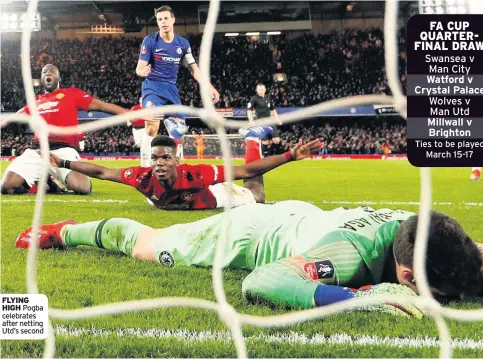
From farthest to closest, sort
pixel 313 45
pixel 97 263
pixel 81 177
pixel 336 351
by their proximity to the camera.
A: pixel 81 177 → pixel 97 263 → pixel 313 45 → pixel 336 351

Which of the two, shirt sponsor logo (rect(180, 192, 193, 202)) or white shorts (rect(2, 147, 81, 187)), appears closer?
white shorts (rect(2, 147, 81, 187))

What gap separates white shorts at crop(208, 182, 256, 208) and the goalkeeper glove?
11.0 inches

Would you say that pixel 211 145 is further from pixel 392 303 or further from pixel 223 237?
pixel 392 303

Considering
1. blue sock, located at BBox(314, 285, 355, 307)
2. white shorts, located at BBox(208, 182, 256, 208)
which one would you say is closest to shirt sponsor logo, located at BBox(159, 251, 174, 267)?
white shorts, located at BBox(208, 182, 256, 208)

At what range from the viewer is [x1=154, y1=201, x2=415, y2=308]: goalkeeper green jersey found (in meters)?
0.92

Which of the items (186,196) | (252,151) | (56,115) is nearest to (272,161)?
(252,151)

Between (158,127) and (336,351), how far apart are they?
1.58ft

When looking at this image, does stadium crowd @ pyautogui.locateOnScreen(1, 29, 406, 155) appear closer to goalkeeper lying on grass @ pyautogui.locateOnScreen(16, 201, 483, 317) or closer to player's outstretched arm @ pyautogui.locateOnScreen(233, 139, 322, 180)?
player's outstretched arm @ pyautogui.locateOnScreen(233, 139, 322, 180)

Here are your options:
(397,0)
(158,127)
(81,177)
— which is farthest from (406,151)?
(81,177)

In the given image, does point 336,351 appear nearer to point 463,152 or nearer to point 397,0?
point 463,152

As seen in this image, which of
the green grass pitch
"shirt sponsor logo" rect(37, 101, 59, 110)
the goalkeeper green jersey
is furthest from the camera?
"shirt sponsor logo" rect(37, 101, 59, 110)

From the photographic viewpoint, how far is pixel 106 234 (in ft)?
3.83

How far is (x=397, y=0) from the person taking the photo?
0.89 meters

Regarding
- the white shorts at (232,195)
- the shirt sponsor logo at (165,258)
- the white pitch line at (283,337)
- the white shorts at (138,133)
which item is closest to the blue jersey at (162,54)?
the white shorts at (138,133)
